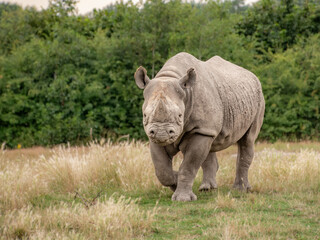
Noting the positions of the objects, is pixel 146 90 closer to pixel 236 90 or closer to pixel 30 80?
pixel 236 90

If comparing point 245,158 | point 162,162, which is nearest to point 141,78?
point 162,162

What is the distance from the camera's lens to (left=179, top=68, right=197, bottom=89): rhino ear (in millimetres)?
5961

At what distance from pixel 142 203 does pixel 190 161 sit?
1.00m

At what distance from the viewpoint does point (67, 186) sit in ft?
25.7

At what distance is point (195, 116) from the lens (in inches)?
244

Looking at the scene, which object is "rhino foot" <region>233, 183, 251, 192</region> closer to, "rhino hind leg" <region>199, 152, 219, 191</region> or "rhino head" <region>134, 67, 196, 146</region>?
"rhino hind leg" <region>199, 152, 219, 191</region>

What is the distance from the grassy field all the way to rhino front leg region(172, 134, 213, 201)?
185mm

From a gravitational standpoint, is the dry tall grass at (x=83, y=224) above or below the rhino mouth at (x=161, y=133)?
below

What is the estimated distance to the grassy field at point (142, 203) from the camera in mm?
4805

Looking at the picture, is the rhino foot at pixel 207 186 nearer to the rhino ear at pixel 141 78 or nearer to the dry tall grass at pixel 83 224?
the rhino ear at pixel 141 78

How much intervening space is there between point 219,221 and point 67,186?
3.43 metres

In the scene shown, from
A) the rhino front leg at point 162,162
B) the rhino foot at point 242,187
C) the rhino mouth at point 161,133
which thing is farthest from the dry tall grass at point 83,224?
the rhino foot at point 242,187

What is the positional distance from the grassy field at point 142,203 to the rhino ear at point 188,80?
1.53m

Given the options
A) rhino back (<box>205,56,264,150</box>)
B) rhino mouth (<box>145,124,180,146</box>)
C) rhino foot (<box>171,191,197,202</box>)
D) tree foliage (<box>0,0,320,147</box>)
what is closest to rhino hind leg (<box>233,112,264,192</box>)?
rhino back (<box>205,56,264,150</box>)
